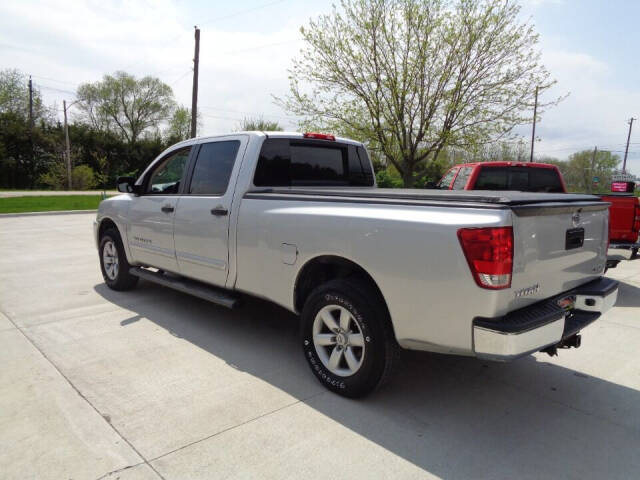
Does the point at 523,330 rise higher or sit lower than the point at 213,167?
lower

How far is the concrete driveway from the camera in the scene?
2.38 m

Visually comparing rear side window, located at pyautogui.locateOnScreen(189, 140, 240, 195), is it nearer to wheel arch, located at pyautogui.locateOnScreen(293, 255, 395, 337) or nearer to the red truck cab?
wheel arch, located at pyautogui.locateOnScreen(293, 255, 395, 337)

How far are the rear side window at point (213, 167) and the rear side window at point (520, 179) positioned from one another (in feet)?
15.6

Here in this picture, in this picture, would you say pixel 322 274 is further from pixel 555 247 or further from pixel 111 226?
pixel 111 226

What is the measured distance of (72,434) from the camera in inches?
102

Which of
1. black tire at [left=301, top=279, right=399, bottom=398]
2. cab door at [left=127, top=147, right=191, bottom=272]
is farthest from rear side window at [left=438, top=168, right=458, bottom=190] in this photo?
black tire at [left=301, top=279, right=399, bottom=398]

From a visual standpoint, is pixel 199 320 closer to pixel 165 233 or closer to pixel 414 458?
pixel 165 233

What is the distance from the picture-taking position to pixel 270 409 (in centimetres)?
293

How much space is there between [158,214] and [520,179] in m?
5.81

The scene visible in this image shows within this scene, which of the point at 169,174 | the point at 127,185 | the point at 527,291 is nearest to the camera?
the point at 527,291

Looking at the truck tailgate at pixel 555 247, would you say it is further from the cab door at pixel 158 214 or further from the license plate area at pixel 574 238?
the cab door at pixel 158 214

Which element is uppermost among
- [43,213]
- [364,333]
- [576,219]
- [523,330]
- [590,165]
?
[590,165]

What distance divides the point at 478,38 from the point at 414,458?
44.6ft

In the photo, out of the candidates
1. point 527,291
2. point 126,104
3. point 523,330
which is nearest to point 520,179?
point 527,291
